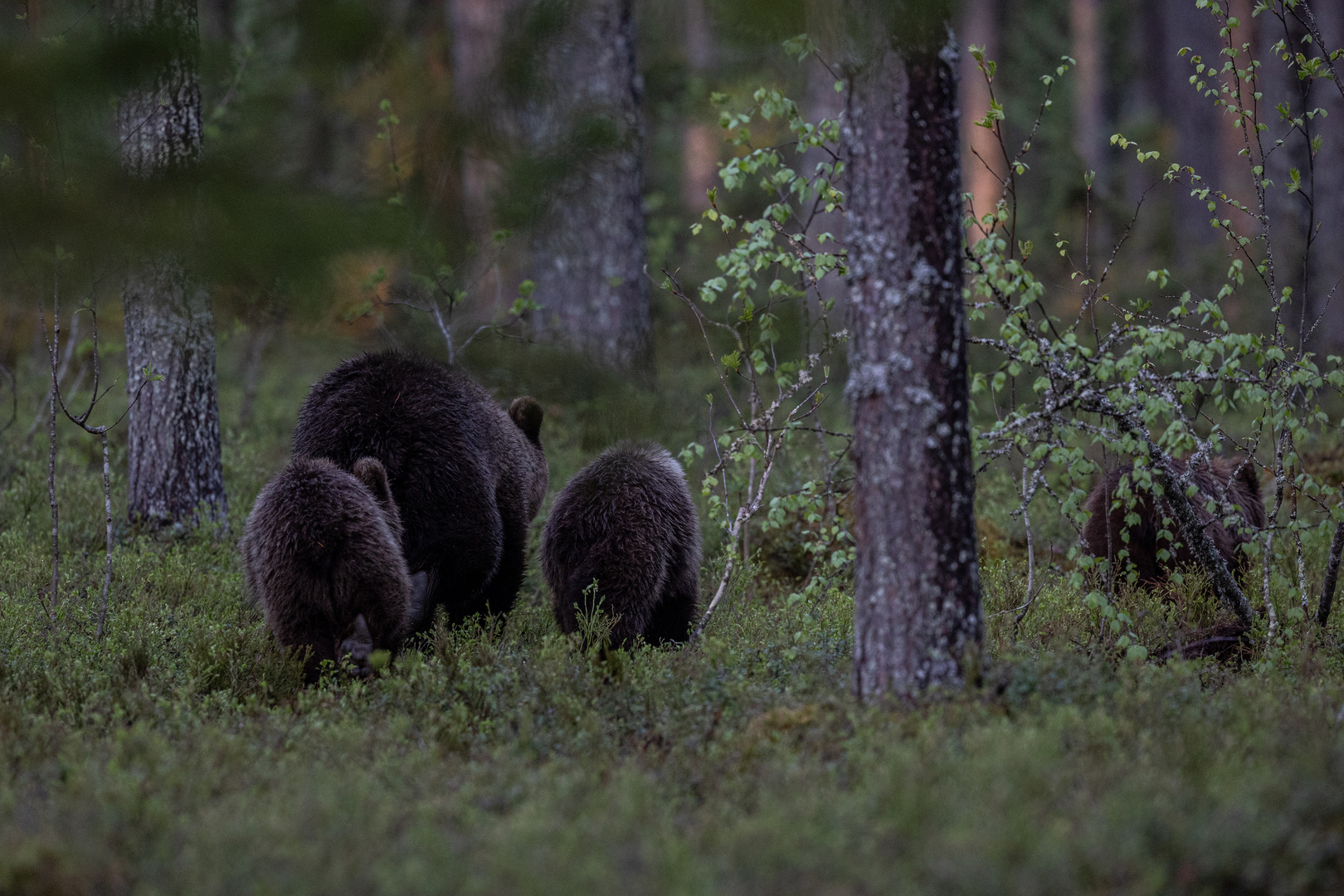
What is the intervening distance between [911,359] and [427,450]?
3.30 metres

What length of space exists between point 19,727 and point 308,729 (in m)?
1.22

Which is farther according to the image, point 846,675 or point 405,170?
point 846,675

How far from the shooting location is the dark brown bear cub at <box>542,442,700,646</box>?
21.4 ft

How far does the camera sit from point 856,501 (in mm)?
4801

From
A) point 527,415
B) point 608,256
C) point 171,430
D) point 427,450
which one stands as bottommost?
point 427,450

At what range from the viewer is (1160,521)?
7117 mm

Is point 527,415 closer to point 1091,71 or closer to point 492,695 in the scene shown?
point 492,695

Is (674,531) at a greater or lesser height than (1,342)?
lesser

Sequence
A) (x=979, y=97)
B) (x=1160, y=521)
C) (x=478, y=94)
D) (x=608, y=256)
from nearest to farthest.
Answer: (x=478, y=94), (x=1160, y=521), (x=608, y=256), (x=979, y=97)

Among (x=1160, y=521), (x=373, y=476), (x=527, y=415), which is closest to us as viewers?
(x=373, y=476)

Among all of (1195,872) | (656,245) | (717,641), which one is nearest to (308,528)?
(717,641)

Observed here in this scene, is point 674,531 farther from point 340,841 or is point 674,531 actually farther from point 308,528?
point 340,841

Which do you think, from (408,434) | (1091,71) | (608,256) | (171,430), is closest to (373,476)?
(408,434)

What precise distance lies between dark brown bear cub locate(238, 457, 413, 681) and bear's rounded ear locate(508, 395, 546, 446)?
196cm
